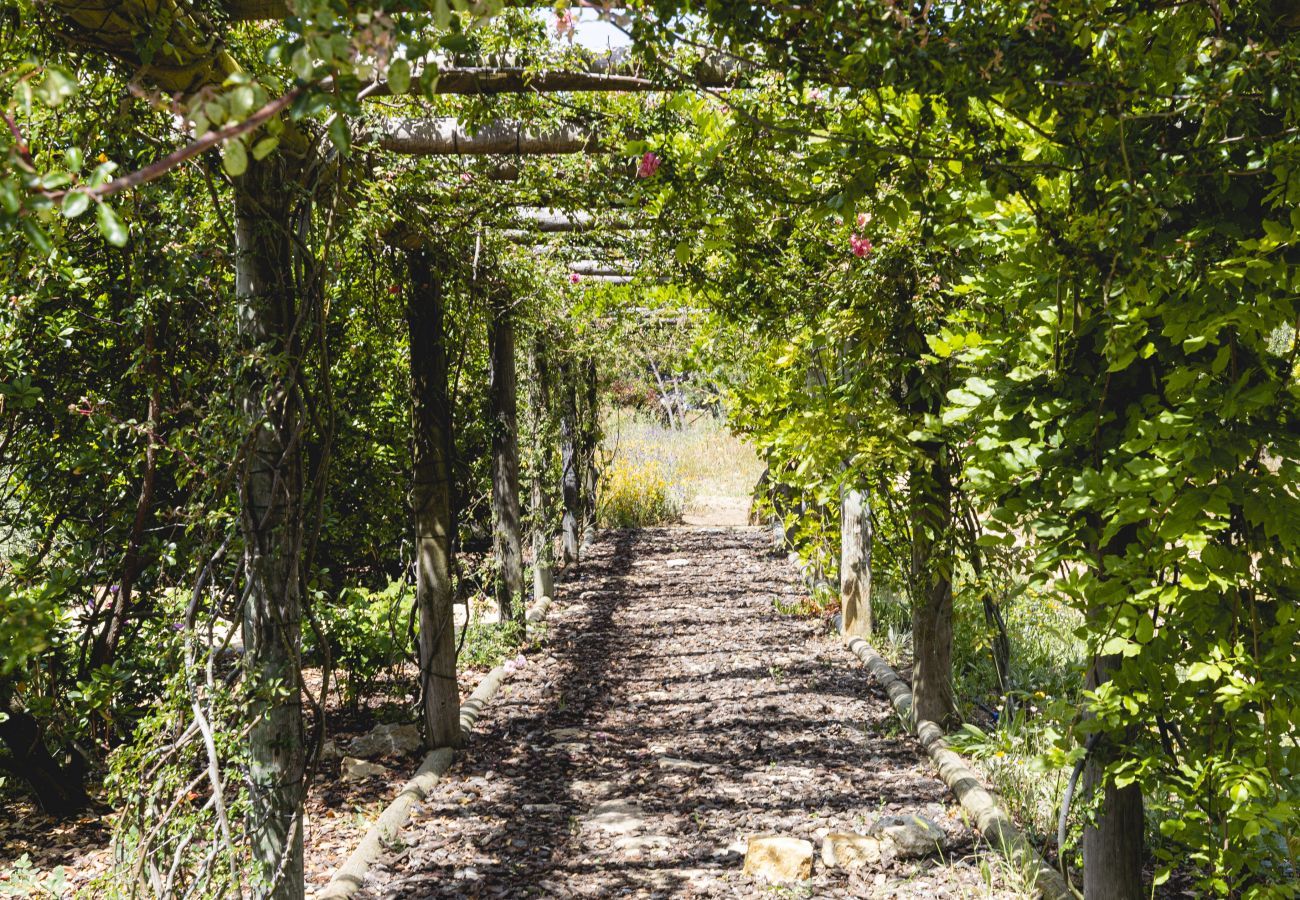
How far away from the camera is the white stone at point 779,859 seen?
3.52 metres

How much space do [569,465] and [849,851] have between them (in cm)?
774

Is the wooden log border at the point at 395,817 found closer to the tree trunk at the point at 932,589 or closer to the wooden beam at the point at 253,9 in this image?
the tree trunk at the point at 932,589

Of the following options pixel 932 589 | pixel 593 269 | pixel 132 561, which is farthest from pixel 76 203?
pixel 593 269

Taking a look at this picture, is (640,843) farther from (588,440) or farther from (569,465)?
(588,440)

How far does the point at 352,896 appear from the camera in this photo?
11.2 feet

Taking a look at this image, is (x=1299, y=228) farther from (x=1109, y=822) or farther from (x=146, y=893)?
(x=146, y=893)

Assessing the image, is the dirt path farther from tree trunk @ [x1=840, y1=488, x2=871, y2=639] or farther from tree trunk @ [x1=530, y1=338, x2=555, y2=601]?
tree trunk @ [x1=530, y1=338, x2=555, y2=601]

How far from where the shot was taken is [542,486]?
371 inches

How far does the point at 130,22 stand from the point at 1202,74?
2.45m

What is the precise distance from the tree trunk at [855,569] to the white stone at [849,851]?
3271mm

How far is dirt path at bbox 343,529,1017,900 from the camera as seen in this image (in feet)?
11.8

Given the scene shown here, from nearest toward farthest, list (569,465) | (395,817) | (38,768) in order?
(38,768)
(395,817)
(569,465)

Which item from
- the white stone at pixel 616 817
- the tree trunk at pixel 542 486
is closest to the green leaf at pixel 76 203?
the white stone at pixel 616 817

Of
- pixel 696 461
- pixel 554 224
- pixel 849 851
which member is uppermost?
pixel 554 224
